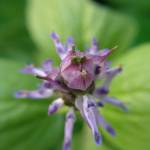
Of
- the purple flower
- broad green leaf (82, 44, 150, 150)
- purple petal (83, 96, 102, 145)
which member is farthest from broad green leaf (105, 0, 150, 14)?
purple petal (83, 96, 102, 145)

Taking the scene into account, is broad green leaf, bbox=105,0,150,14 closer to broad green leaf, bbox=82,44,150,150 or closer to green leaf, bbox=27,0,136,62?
green leaf, bbox=27,0,136,62

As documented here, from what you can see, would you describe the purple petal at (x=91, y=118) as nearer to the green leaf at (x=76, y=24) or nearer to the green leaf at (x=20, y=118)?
the green leaf at (x=20, y=118)

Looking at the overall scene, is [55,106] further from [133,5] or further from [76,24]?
[133,5]

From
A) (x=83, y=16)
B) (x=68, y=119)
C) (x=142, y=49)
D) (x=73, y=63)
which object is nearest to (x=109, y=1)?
(x=83, y=16)

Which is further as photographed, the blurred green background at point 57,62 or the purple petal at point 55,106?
the blurred green background at point 57,62

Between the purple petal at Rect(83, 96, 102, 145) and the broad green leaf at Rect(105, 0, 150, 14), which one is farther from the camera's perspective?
the broad green leaf at Rect(105, 0, 150, 14)

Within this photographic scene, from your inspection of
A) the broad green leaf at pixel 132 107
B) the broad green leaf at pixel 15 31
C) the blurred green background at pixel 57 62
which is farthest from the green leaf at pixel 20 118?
the broad green leaf at pixel 15 31
